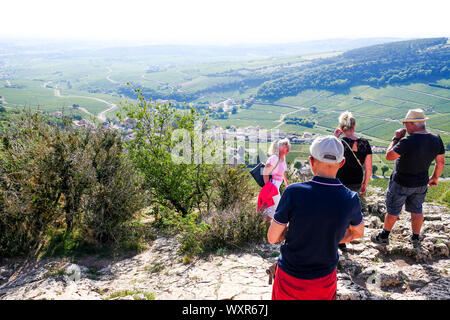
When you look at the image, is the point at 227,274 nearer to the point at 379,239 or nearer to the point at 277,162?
the point at 277,162

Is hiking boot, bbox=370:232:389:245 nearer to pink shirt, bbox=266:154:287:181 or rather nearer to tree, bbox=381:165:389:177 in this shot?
pink shirt, bbox=266:154:287:181

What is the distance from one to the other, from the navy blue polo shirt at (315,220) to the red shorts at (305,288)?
6cm

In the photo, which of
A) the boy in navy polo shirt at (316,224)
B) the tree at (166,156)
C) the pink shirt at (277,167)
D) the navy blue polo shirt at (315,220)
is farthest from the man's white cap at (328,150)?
the tree at (166,156)

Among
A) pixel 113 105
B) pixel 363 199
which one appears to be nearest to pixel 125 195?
pixel 363 199

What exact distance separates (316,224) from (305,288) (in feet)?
2.04

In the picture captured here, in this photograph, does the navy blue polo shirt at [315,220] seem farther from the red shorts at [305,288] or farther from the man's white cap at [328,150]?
the man's white cap at [328,150]

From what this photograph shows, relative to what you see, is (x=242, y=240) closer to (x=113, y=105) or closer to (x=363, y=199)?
(x=363, y=199)

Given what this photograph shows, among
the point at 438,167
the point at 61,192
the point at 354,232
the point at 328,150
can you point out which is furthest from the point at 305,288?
the point at 61,192

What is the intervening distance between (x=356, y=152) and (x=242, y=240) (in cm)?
279

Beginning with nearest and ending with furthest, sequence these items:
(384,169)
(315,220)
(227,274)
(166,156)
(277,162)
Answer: (315,220) < (227,274) < (277,162) < (166,156) < (384,169)

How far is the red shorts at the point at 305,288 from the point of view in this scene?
2512mm

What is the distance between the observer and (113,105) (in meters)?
125

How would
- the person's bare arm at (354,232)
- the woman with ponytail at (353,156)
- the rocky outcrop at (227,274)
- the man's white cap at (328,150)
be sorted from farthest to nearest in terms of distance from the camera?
the woman with ponytail at (353,156)
the rocky outcrop at (227,274)
the person's bare arm at (354,232)
the man's white cap at (328,150)

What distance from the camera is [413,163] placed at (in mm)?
4449
